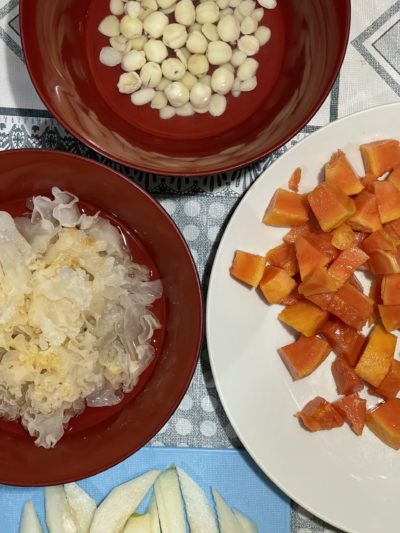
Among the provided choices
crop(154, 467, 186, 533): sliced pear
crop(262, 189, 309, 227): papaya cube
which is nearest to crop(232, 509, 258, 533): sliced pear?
crop(154, 467, 186, 533): sliced pear

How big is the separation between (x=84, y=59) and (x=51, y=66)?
115 mm

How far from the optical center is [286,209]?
3.89 ft

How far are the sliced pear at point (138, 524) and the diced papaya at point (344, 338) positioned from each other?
47cm

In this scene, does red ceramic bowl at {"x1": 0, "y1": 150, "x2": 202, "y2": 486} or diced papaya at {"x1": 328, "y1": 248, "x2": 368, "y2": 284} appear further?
diced papaya at {"x1": 328, "y1": 248, "x2": 368, "y2": 284}

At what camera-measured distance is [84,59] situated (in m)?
1.23

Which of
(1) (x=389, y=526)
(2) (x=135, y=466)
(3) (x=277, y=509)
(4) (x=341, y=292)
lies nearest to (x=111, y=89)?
(4) (x=341, y=292)

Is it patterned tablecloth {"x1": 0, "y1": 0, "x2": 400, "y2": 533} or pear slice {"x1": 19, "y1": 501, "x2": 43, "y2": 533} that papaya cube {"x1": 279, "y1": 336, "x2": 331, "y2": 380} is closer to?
patterned tablecloth {"x1": 0, "y1": 0, "x2": 400, "y2": 533}

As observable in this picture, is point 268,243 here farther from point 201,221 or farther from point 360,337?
point 360,337

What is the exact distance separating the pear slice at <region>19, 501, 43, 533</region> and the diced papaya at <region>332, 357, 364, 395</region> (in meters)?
0.60

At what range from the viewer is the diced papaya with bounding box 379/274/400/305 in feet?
3.86

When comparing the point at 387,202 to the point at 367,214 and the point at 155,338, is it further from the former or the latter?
the point at 155,338

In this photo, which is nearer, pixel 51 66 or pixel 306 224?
pixel 51 66

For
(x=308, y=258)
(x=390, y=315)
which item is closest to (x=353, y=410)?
(x=390, y=315)

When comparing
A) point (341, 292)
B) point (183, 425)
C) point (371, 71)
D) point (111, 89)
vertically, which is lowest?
point (183, 425)
